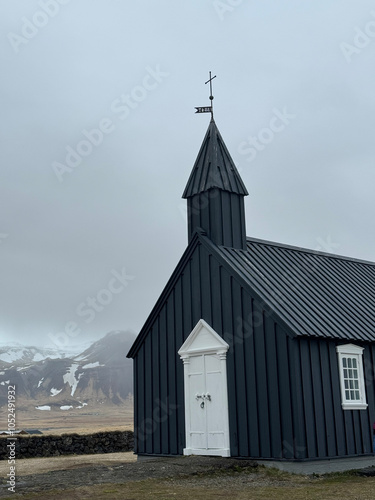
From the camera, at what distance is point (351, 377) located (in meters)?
17.7

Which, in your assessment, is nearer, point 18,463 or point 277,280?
point 277,280

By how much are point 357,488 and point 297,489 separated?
1.35 m

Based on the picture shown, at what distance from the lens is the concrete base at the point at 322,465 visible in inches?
616

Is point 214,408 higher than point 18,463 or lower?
higher

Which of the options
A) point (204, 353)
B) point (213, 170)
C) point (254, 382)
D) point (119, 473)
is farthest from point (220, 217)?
point (119, 473)

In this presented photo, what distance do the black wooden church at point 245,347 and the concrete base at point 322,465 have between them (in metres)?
0.19

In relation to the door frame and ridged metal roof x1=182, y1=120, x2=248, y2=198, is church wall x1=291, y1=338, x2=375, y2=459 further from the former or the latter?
ridged metal roof x1=182, y1=120, x2=248, y2=198

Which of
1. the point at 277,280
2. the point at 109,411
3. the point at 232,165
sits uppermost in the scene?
the point at 232,165

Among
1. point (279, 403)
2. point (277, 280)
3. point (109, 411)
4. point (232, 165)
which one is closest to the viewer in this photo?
point (279, 403)

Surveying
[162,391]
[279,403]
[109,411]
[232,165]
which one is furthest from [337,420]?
[109,411]

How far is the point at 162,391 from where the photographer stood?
65.3 ft

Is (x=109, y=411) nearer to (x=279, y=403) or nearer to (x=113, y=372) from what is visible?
(x=113, y=372)

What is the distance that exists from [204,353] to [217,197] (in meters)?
5.13

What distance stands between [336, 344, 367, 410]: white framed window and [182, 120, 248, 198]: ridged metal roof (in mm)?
6386
